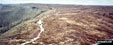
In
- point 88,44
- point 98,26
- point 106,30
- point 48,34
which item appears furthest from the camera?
point 98,26

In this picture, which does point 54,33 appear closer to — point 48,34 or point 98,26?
point 48,34

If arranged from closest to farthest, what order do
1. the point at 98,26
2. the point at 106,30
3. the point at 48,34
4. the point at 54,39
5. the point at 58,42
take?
the point at 58,42, the point at 54,39, the point at 48,34, the point at 106,30, the point at 98,26

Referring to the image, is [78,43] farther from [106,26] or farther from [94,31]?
[106,26]

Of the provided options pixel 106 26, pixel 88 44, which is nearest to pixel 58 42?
pixel 88 44

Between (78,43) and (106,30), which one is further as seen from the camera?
(106,30)

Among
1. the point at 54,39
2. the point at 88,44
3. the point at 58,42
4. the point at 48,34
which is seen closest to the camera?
the point at 88,44

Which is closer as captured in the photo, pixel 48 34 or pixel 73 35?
pixel 73 35

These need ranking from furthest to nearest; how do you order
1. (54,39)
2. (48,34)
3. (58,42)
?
(48,34) → (54,39) → (58,42)

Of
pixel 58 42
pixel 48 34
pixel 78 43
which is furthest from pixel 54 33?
pixel 78 43
